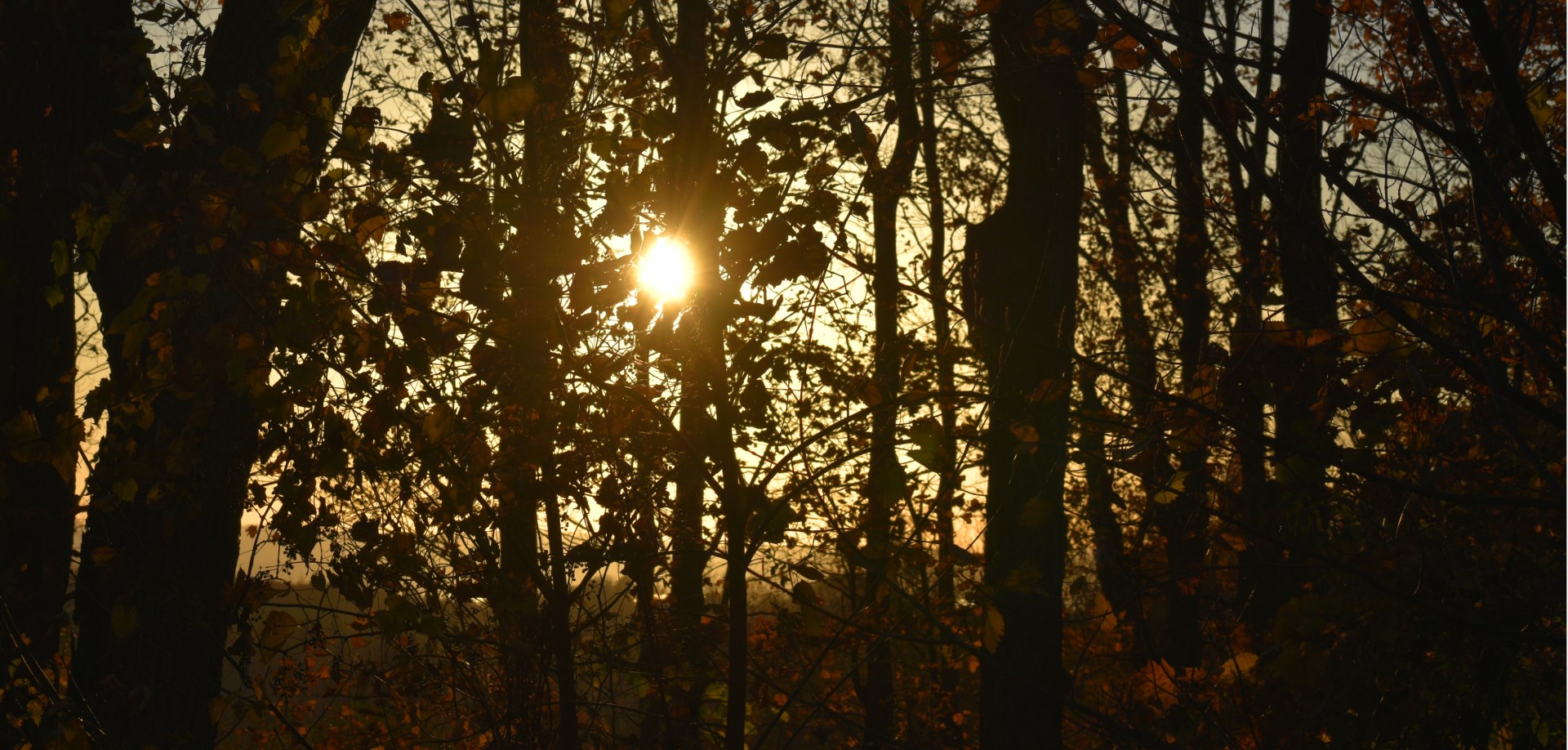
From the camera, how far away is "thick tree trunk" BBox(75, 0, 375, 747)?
306 cm

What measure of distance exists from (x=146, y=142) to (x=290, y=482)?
107 centimetres

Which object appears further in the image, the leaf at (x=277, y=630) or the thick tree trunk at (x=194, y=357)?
the leaf at (x=277, y=630)

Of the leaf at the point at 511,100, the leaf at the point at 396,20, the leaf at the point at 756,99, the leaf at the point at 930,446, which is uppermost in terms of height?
the leaf at the point at 396,20

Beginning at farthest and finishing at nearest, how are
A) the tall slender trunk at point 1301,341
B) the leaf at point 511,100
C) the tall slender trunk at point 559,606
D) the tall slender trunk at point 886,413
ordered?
1. the tall slender trunk at point 559,606
2. the tall slender trunk at point 886,413
3. the leaf at point 511,100
4. the tall slender trunk at point 1301,341

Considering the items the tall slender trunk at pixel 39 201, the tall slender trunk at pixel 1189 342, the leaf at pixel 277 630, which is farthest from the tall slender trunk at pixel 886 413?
the tall slender trunk at pixel 39 201

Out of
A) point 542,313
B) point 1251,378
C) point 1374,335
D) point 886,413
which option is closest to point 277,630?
point 542,313

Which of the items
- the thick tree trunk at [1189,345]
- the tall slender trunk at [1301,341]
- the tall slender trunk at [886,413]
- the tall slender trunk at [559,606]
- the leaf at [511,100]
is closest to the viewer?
the tall slender trunk at [1301,341]

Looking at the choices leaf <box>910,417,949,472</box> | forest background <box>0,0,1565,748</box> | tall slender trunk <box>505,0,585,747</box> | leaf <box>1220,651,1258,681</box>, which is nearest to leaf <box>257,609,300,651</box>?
forest background <box>0,0,1565,748</box>

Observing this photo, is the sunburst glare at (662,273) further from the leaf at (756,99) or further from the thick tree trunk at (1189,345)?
the thick tree trunk at (1189,345)

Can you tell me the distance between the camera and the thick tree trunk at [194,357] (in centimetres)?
306

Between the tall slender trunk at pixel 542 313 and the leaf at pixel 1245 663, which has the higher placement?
the tall slender trunk at pixel 542 313

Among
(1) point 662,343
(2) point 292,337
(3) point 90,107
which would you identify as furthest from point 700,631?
(3) point 90,107

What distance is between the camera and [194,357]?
10.7 feet

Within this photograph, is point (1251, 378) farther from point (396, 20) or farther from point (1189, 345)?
point (1189, 345)
